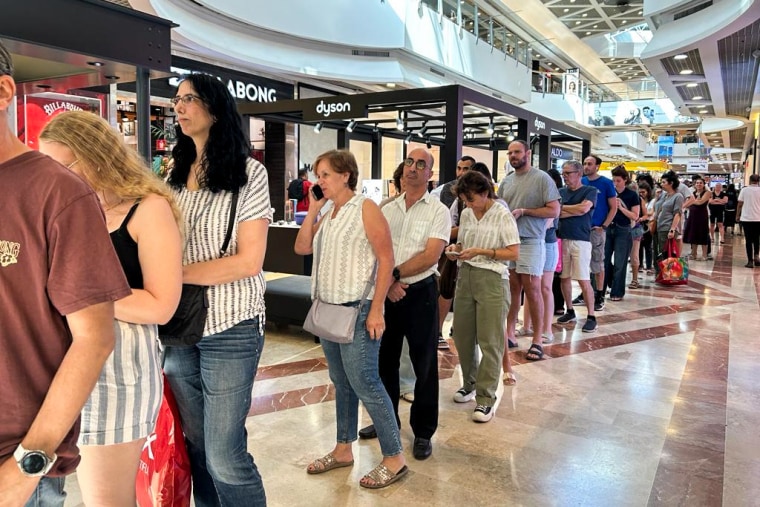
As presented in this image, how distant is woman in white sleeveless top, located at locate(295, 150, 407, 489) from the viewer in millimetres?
2326

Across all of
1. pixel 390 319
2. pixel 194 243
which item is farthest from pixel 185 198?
pixel 390 319

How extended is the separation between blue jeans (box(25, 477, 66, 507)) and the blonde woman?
0.64 ft

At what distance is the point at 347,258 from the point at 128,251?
106 centimetres

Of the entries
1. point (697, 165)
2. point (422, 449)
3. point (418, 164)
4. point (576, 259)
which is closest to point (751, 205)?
point (576, 259)

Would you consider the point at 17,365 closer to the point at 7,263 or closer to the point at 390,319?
the point at 7,263

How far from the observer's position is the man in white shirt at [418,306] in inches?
109

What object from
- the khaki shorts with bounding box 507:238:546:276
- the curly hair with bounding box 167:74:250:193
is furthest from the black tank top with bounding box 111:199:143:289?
the khaki shorts with bounding box 507:238:546:276

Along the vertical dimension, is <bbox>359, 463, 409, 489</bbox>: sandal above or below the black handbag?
below

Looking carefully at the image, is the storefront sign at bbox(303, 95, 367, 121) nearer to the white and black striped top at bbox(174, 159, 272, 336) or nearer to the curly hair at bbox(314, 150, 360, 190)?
the curly hair at bbox(314, 150, 360, 190)

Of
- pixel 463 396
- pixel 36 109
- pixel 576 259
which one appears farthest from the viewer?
pixel 576 259

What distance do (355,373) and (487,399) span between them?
47.3 inches

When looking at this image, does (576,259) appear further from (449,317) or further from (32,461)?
(32,461)

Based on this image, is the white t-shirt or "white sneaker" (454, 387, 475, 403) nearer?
"white sneaker" (454, 387, 475, 403)

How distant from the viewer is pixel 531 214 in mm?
4305
